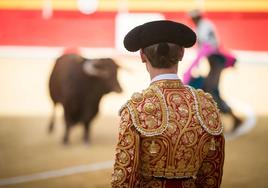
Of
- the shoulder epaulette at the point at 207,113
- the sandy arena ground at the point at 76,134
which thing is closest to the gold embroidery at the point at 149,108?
the shoulder epaulette at the point at 207,113

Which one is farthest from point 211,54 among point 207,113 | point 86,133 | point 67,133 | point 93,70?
point 207,113

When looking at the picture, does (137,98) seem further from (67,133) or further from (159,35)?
(67,133)

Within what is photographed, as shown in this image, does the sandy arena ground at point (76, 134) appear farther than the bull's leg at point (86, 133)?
No

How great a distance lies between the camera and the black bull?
470 centimetres

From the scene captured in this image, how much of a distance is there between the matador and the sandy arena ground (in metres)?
2.16

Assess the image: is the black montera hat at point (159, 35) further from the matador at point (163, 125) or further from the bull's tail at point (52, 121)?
the bull's tail at point (52, 121)

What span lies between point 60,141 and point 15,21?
5.03 ft

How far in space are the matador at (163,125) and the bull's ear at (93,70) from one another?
3041 mm

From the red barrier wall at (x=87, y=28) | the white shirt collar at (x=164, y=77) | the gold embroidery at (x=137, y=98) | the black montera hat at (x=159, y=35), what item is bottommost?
the gold embroidery at (x=137, y=98)

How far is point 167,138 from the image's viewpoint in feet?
5.22

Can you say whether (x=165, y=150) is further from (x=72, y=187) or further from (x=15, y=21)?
(x=15, y=21)

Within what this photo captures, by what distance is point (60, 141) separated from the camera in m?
4.80

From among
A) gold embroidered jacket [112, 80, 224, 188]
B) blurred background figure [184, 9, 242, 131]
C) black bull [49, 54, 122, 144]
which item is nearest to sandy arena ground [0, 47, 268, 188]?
black bull [49, 54, 122, 144]

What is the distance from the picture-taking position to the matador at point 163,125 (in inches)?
61.4
